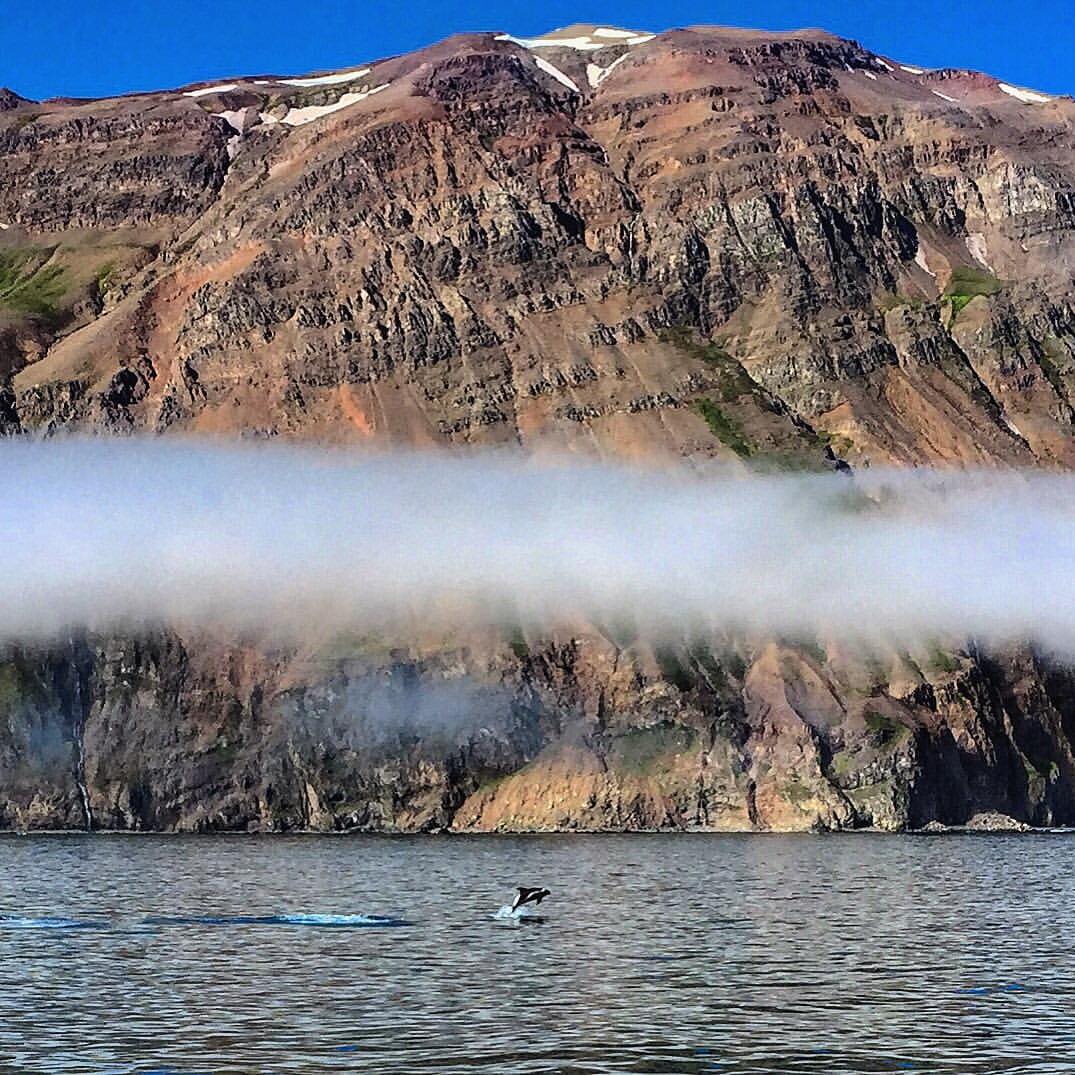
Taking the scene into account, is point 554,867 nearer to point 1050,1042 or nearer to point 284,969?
point 284,969

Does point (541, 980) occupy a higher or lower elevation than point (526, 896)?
lower

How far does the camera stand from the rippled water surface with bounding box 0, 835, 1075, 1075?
2581 inches

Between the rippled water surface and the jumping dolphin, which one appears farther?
the jumping dolphin

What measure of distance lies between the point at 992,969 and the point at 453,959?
24.8 meters

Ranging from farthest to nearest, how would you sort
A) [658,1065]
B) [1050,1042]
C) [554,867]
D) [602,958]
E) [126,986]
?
[554,867] < [602,958] < [126,986] < [1050,1042] < [658,1065]

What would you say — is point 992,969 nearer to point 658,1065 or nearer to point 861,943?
point 861,943

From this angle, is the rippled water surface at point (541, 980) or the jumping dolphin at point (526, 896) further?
the jumping dolphin at point (526, 896)

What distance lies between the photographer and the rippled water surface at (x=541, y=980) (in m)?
65.6

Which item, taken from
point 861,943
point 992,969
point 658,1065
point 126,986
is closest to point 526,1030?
point 658,1065

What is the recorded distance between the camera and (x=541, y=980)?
86.4m

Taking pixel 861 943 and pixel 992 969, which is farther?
pixel 861 943

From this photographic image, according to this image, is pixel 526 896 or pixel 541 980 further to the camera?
pixel 526 896

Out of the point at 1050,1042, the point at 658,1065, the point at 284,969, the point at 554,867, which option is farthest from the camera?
the point at 554,867

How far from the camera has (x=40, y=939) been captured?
343ft
